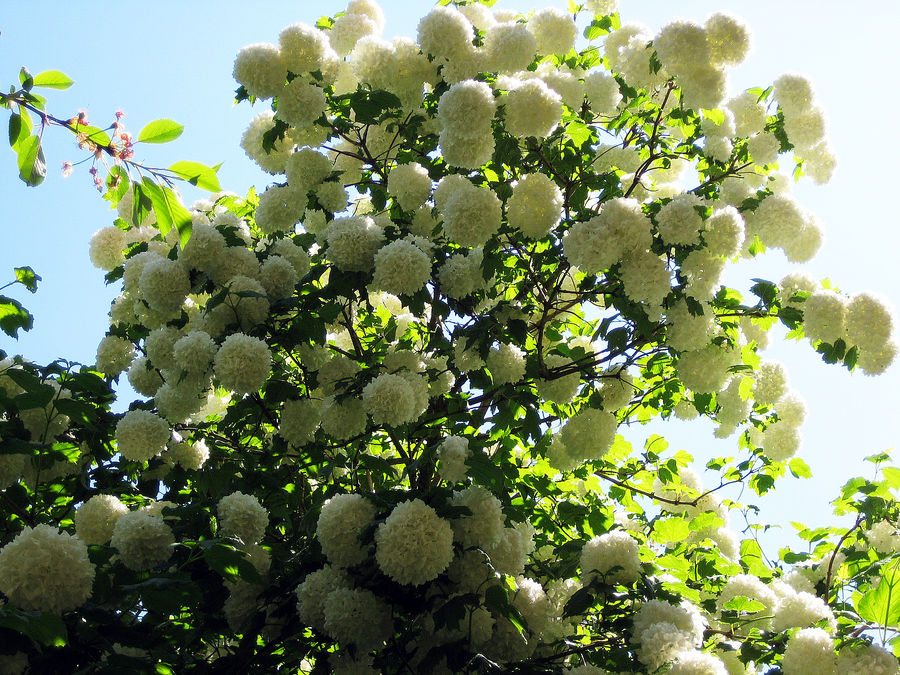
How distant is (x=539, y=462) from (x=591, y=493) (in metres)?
0.44

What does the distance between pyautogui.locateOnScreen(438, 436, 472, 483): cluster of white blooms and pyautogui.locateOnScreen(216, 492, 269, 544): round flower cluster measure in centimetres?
92

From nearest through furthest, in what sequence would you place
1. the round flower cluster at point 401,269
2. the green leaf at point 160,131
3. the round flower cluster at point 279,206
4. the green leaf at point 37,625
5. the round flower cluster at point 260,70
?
the green leaf at point 37,625 → the green leaf at point 160,131 → the round flower cluster at point 401,269 → the round flower cluster at point 260,70 → the round flower cluster at point 279,206

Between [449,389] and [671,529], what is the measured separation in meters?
1.74

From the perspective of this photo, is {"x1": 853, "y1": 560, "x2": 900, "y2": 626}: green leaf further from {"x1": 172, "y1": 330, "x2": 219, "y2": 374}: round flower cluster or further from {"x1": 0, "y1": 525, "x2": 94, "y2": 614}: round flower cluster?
{"x1": 172, "y1": 330, "x2": 219, "y2": 374}: round flower cluster

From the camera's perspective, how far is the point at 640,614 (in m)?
3.45

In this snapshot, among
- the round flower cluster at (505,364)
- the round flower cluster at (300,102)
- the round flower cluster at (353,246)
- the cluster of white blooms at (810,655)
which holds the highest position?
the round flower cluster at (300,102)

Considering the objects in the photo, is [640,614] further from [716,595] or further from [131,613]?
[131,613]

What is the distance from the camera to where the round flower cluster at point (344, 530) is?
340 cm

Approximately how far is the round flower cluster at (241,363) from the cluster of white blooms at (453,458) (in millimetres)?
1004

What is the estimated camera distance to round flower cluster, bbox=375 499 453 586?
10.4 feet

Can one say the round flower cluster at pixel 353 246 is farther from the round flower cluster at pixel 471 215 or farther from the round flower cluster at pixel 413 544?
the round flower cluster at pixel 413 544

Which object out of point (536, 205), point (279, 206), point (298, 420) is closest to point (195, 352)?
point (298, 420)

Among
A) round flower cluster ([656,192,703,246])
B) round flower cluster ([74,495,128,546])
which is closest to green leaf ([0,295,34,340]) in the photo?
round flower cluster ([74,495,128,546])

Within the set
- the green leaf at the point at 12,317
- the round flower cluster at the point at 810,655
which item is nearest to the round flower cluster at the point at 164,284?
the green leaf at the point at 12,317
